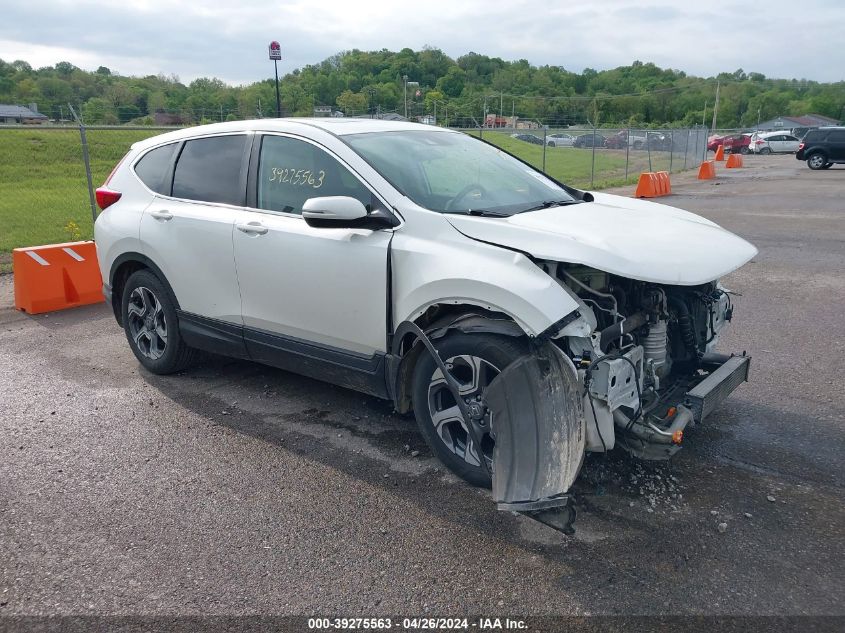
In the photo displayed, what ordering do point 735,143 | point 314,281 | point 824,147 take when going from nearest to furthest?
point 314,281, point 824,147, point 735,143

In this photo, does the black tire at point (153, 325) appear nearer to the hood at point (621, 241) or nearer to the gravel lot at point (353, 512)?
the gravel lot at point (353, 512)

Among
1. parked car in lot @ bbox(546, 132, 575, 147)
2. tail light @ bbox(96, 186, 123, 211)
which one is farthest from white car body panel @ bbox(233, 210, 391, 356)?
parked car in lot @ bbox(546, 132, 575, 147)

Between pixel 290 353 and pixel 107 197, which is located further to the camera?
pixel 107 197

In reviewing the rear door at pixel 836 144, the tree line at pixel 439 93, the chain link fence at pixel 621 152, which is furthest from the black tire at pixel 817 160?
the tree line at pixel 439 93

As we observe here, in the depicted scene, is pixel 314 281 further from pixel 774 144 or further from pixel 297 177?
pixel 774 144

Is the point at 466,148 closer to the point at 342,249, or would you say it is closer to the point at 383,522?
the point at 342,249

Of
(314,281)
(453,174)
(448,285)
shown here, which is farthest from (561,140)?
(448,285)

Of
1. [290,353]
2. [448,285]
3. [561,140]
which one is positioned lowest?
[561,140]

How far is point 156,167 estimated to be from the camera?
18.0ft

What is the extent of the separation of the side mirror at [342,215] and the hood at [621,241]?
15.5 inches

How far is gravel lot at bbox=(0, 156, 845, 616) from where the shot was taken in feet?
9.64

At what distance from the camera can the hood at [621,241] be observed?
11.1 ft

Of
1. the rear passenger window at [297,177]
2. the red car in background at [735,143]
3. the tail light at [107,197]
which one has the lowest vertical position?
the red car in background at [735,143]

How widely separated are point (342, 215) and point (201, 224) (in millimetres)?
1515
